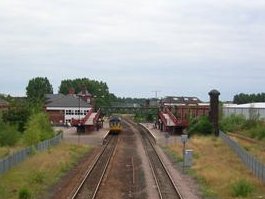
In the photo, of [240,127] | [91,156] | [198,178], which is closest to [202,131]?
[240,127]

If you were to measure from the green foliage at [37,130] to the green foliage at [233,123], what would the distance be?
40.4 m

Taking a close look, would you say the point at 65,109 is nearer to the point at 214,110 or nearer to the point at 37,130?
the point at 214,110

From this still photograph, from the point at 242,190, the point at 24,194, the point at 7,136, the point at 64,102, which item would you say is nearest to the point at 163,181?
the point at 242,190

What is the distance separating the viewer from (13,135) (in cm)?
6122

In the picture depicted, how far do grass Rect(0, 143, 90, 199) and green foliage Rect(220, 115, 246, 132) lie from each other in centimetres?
4879

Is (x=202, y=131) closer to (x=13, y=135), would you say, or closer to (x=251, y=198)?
(x=13, y=135)

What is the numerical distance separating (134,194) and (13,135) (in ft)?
109

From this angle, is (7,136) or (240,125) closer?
(7,136)

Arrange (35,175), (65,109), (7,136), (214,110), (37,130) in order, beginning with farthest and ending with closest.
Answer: (65,109) < (214,110) < (7,136) < (37,130) < (35,175)

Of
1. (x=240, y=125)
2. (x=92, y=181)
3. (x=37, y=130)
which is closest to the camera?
(x=92, y=181)

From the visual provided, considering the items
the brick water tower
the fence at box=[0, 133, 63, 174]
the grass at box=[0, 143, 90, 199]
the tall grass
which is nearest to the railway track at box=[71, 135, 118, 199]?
the grass at box=[0, 143, 90, 199]

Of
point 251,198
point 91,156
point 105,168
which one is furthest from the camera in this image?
point 91,156

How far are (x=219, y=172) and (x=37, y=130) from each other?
25.5 m

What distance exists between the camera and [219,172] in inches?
1558
